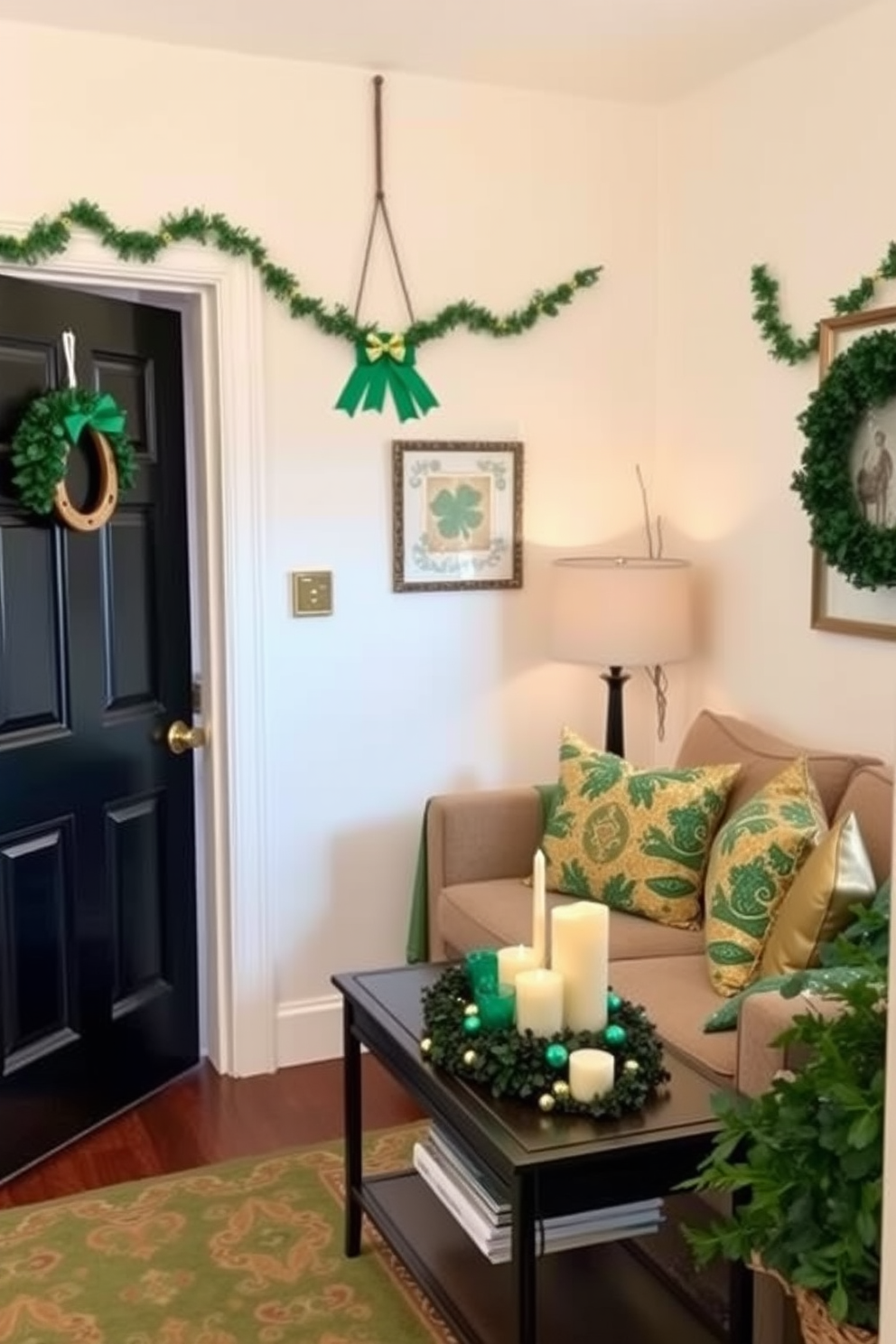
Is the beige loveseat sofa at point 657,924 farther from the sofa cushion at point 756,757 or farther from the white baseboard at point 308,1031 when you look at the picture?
the white baseboard at point 308,1031

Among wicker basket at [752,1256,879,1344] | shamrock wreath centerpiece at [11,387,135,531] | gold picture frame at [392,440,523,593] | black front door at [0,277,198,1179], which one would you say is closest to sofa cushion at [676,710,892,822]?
gold picture frame at [392,440,523,593]

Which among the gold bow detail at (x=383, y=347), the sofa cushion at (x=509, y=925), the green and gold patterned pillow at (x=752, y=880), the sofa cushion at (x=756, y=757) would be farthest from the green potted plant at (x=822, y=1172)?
the gold bow detail at (x=383, y=347)

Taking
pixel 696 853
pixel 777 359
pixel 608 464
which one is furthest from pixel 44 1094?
pixel 777 359

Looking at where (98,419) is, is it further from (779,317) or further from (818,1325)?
(818,1325)

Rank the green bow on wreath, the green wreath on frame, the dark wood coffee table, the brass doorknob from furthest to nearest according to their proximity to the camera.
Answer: the brass doorknob, the green wreath on frame, the green bow on wreath, the dark wood coffee table

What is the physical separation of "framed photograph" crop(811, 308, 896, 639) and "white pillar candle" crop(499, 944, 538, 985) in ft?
4.28

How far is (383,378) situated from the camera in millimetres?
3625

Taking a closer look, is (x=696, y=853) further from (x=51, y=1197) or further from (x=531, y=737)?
(x=51, y=1197)

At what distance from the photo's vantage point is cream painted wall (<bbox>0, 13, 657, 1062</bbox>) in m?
3.41

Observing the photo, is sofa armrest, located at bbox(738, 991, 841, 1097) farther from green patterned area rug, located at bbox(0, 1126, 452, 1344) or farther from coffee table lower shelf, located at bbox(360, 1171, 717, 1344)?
green patterned area rug, located at bbox(0, 1126, 452, 1344)

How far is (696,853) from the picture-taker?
125 inches

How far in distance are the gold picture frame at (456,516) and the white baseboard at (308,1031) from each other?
3.70 ft

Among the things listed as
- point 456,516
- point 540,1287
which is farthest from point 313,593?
point 540,1287

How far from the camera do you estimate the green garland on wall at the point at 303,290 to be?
324 centimetres
